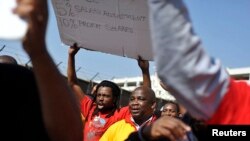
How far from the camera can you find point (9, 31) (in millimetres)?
958

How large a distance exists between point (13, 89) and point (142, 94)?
131 inches

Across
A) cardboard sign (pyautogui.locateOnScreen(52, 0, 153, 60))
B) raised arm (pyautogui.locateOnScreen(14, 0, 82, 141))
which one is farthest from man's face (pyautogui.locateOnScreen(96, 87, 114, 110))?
raised arm (pyautogui.locateOnScreen(14, 0, 82, 141))

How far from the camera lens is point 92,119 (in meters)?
4.79

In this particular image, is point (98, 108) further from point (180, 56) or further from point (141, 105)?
point (180, 56)

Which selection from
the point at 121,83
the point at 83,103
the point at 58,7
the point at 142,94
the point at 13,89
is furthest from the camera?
the point at 121,83

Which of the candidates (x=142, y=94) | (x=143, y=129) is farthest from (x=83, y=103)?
(x=143, y=129)

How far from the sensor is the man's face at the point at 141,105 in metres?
4.44

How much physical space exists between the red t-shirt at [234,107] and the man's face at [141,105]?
3.05 meters

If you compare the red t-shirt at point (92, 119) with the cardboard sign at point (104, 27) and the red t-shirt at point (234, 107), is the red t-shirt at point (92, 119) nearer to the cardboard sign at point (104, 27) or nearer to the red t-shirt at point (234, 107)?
the cardboard sign at point (104, 27)

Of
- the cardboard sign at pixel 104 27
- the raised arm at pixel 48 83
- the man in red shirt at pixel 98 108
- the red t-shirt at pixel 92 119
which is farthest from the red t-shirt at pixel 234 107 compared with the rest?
the red t-shirt at pixel 92 119

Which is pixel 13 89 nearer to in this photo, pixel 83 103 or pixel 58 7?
pixel 58 7

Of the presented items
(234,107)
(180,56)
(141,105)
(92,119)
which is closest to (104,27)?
(141,105)

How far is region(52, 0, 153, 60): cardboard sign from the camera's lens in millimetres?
3504

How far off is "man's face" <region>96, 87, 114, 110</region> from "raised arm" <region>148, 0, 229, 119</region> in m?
3.76
